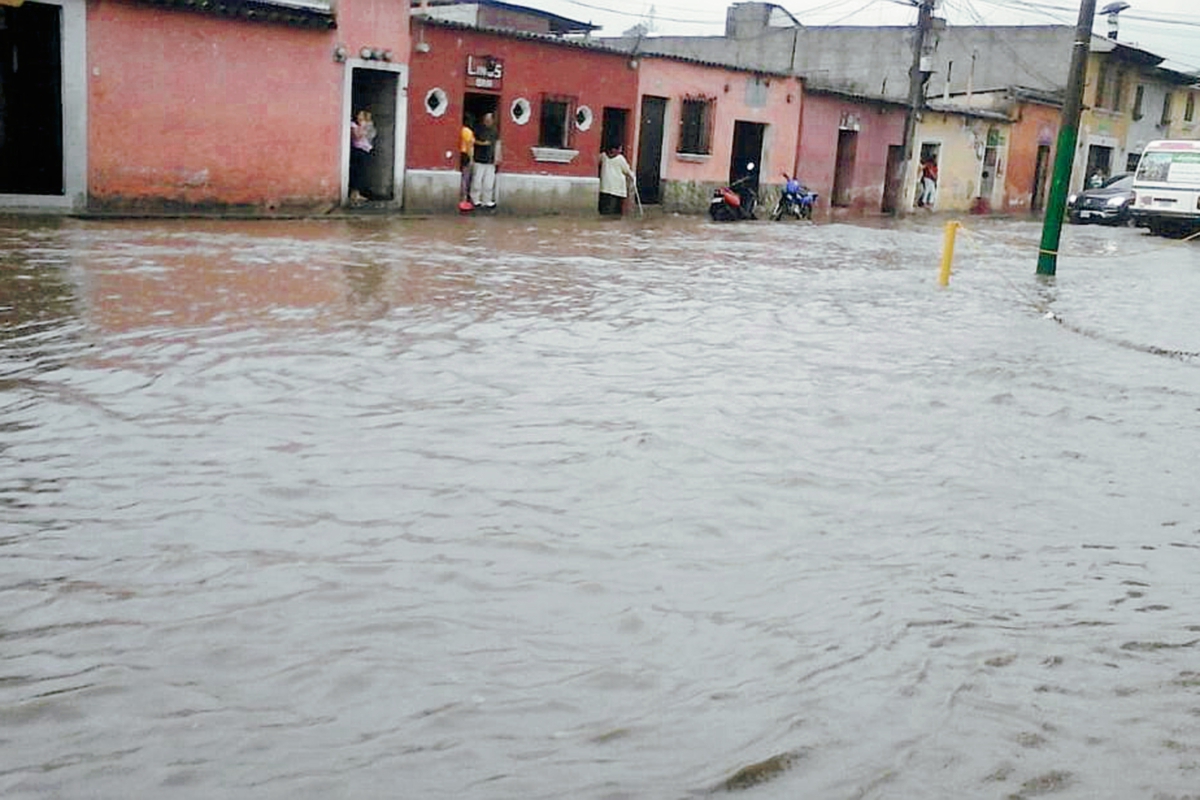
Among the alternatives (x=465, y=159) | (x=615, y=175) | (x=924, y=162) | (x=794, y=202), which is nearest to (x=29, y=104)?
(x=465, y=159)

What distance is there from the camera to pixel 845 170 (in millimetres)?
36844

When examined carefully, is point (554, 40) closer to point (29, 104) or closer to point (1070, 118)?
point (29, 104)

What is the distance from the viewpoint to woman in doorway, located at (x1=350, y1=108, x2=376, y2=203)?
22.8 m

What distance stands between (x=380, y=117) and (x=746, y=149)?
39.7 feet

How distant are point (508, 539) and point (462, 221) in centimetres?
1816

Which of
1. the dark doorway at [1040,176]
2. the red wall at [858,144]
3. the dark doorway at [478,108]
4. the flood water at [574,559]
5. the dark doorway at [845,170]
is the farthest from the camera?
the dark doorway at [1040,176]

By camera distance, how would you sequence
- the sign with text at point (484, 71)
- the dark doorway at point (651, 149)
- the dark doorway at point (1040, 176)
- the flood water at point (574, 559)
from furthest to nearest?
1. the dark doorway at point (1040, 176)
2. the dark doorway at point (651, 149)
3. the sign with text at point (484, 71)
4. the flood water at point (574, 559)

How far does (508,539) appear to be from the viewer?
17.0 feet

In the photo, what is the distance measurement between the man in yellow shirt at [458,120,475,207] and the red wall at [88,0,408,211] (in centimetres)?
198

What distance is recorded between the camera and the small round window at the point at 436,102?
23.7 meters

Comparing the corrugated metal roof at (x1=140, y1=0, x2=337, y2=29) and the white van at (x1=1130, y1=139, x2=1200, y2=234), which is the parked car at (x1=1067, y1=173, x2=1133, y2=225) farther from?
the corrugated metal roof at (x1=140, y1=0, x2=337, y2=29)

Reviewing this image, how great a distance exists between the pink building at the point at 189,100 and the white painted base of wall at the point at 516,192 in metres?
1.79

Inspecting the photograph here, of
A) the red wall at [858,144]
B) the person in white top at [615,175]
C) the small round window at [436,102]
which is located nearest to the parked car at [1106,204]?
the red wall at [858,144]

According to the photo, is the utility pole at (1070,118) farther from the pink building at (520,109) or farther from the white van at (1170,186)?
the white van at (1170,186)
